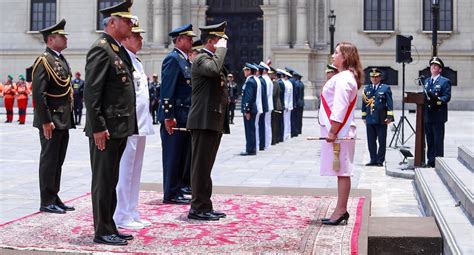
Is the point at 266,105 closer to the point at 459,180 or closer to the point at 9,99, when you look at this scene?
the point at 459,180

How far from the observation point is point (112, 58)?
22.1 feet

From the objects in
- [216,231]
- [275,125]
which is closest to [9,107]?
[275,125]

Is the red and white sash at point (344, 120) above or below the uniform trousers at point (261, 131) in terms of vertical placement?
above

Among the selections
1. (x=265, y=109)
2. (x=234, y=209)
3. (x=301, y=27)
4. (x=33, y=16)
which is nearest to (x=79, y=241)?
(x=234, y=209)

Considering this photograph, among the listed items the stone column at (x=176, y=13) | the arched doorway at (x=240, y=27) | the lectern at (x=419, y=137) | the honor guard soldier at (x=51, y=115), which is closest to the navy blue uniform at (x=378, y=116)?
the lectern at (x=419, y=137)

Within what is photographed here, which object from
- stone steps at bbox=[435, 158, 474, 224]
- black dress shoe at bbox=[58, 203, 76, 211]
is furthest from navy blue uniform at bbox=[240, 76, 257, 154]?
black dress shoe at bbox=[58, 203, 76, 211]

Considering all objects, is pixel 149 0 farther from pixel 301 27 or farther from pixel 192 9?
pixel 301 27

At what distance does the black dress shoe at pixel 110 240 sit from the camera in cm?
664

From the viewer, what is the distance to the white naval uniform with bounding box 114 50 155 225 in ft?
24.7

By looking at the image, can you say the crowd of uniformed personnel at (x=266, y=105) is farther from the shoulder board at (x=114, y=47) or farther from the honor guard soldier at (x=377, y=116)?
the shoulder board at (x=114, y=47)

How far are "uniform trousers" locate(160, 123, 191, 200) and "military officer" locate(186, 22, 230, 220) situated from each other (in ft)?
4.01

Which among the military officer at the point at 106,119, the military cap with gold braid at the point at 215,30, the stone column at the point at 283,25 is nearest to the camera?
the military officer at the point at 106,119

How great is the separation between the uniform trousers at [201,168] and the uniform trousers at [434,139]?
20.4 feet

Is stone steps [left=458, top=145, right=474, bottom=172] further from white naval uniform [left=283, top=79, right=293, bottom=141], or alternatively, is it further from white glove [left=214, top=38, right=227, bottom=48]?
white naval uniform [left=283, top=79, right=293, bottom=141]
